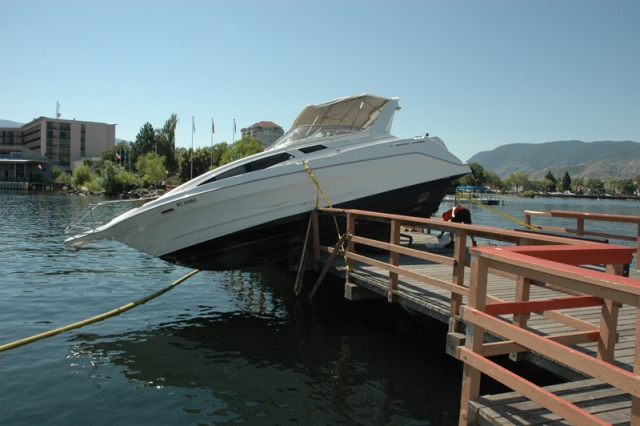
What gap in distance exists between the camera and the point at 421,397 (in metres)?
6.10

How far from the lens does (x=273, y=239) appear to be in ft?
32.4

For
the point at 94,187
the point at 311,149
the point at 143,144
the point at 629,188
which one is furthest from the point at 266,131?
the point at 311,149

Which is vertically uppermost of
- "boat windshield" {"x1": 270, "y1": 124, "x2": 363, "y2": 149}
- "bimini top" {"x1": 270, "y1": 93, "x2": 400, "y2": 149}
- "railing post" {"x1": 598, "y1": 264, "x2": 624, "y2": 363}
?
"bimini top" {"x1": 270, "y1": 93, "x2": 400, "y2": 149}

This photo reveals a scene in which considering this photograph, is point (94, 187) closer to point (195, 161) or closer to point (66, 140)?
point (195, 161)

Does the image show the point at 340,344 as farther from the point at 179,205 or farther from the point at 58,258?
the point at 58,258

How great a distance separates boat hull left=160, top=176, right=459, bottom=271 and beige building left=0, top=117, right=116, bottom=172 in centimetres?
11698

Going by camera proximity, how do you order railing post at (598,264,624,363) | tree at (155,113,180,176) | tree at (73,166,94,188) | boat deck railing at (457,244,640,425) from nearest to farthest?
boat deck railing at (457,244,640,425) < railing post at (598,264,624,363) < tree at (73,166,94,188) < tree at (155,113,180,176)

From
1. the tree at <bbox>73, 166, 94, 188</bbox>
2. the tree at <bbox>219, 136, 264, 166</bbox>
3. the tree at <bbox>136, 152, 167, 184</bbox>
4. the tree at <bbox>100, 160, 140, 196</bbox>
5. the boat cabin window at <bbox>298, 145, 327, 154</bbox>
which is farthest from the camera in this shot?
the tree at <bbox>73, 166, 94, 188</bbox>

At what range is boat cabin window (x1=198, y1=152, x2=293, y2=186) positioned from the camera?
9500 millimetres

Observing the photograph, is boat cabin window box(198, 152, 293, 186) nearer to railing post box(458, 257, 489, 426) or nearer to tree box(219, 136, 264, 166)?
railing post box(458, 257, 489, 426)

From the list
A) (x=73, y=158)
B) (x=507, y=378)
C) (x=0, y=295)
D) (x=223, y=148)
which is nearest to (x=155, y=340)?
(x=0, y=295)

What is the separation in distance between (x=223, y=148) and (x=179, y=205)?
3453 inches

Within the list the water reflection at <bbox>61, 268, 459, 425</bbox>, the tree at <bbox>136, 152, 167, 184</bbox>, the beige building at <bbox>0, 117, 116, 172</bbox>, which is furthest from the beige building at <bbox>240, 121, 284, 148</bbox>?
the water reflection at <bbox>61, 268, 459, 425</bbox>

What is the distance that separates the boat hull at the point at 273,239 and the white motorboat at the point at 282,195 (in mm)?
21
